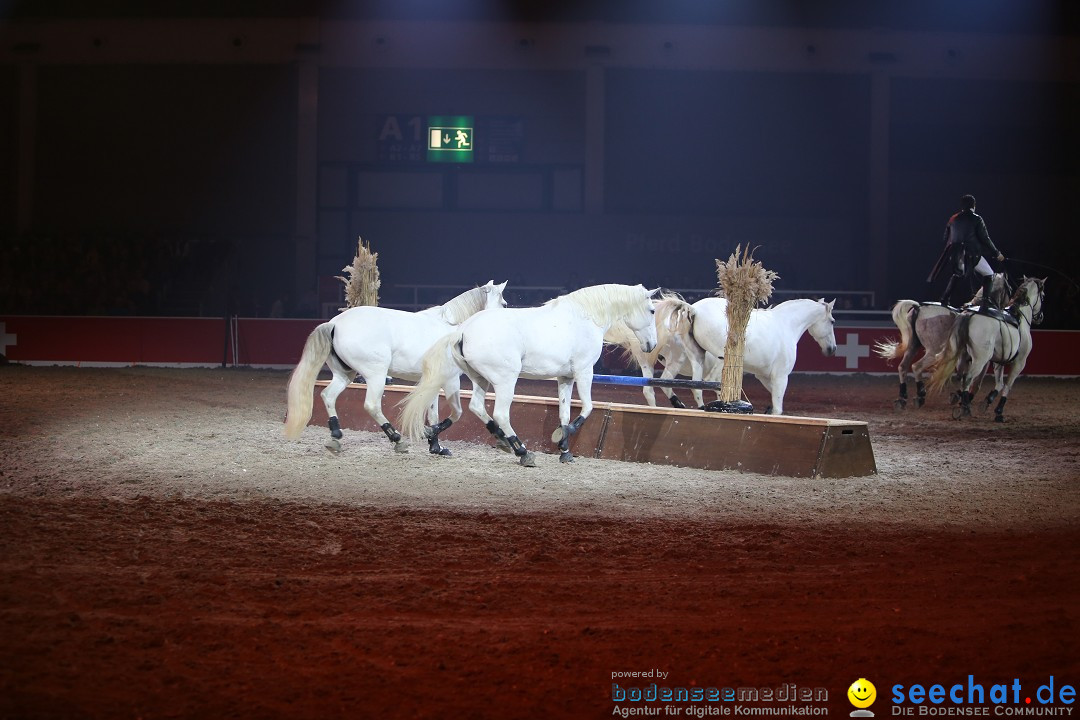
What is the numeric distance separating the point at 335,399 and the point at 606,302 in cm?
291

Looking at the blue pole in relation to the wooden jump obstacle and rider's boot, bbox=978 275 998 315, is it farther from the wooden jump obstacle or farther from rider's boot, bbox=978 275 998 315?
rider's boot, bbox=978 275 998 315

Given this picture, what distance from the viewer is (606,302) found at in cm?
912

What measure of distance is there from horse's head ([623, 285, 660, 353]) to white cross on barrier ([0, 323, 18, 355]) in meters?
16.0

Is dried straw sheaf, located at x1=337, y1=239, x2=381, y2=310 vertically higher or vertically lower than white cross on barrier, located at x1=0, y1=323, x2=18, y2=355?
higher

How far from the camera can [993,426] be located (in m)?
12.1

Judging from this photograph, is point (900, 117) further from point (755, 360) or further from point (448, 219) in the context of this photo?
point (755, 360)

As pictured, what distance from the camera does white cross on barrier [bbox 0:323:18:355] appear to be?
20.0 meters

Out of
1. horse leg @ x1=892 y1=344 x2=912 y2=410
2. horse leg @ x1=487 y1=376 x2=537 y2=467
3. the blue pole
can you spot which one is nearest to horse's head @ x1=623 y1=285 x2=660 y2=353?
the blue pole

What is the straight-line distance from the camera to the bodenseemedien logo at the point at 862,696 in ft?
11.1

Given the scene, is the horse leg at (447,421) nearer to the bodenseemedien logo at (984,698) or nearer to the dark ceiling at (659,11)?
the bodenseemedien logo at (984,698)

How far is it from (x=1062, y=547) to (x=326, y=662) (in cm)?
443

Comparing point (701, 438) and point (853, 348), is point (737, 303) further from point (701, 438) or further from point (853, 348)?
point (853, 348)

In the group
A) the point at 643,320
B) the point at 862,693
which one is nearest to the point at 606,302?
the point at 643,320

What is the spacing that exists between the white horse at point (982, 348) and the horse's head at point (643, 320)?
18.5 feet
